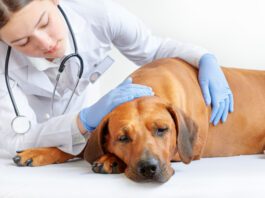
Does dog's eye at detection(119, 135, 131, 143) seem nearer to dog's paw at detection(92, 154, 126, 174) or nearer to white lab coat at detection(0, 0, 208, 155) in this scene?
dog's paw at detection(92, 154, 126, 174)

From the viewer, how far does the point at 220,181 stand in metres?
1.47

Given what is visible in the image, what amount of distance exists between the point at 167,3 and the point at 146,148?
62.7 inches

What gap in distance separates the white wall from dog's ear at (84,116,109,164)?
4.29ft

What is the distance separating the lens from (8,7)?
1797 mm

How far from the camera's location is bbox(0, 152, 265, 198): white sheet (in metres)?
1.44

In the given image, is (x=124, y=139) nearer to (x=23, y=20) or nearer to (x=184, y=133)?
(x=184, y=133)

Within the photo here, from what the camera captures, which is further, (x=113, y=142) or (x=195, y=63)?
(x=195, y=63)

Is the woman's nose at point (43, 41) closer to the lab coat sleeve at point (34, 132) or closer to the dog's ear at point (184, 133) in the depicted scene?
the lab coat sleeve at point (34, 132)

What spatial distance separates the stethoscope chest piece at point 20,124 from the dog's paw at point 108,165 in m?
0.39

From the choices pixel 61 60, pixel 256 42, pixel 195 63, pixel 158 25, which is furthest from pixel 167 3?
pixel 61 60

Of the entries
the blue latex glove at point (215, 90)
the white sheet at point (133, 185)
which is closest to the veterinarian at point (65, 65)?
the blue latex glove at point (215, 90)

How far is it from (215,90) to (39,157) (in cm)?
83

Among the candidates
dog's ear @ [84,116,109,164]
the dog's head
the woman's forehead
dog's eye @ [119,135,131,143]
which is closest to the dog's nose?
the dog's head

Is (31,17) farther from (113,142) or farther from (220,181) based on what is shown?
(220,181)
